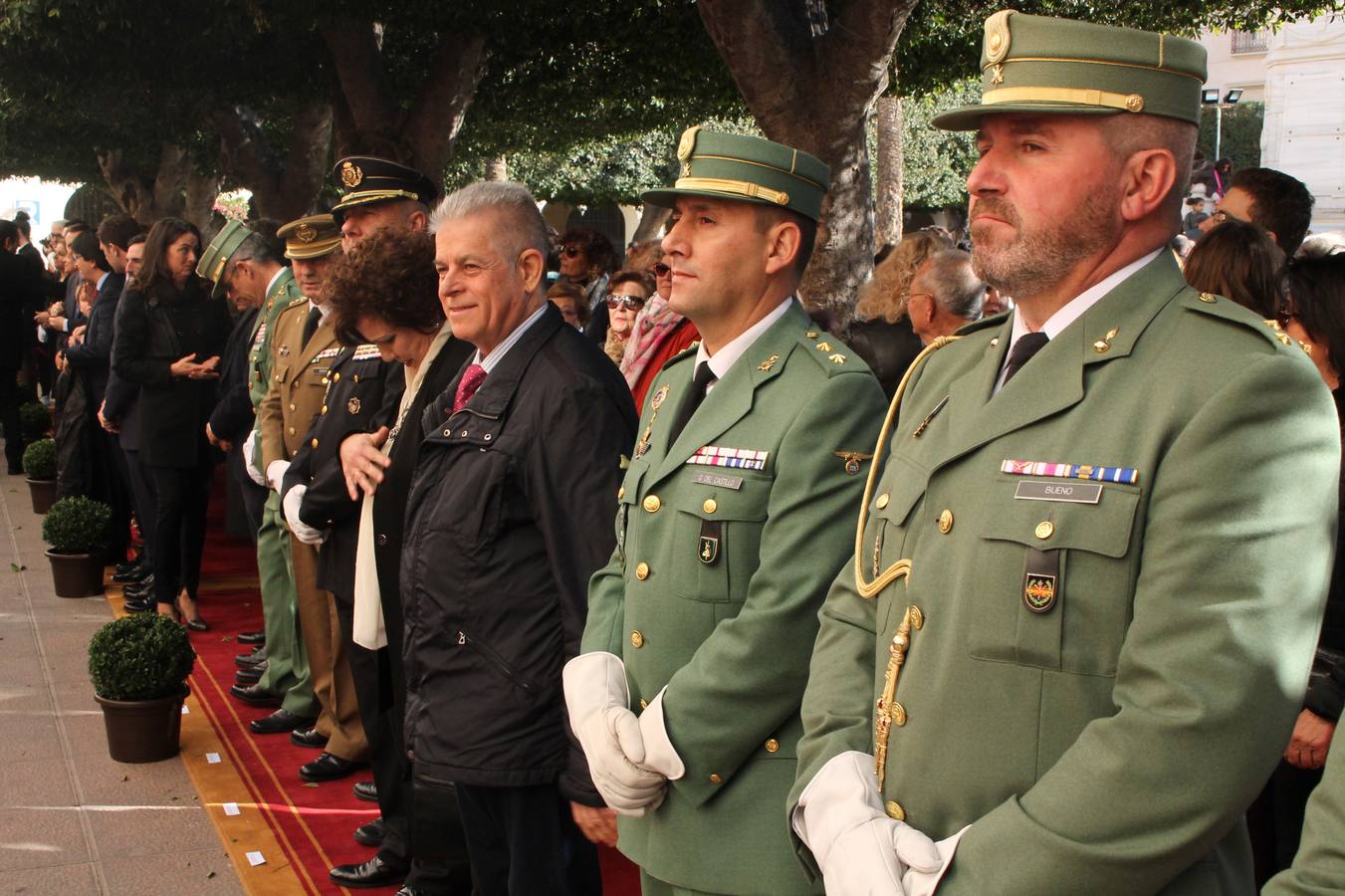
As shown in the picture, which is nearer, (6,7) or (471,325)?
(471,325)

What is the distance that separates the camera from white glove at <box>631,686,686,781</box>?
262cm

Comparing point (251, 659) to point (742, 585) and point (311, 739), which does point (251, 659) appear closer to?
point (311, 739)

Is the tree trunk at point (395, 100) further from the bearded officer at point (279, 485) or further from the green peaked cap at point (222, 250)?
the bearded officer at point (279, 485)

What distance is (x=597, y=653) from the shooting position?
2.89m

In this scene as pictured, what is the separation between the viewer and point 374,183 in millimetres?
5191

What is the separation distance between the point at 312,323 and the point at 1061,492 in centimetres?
464

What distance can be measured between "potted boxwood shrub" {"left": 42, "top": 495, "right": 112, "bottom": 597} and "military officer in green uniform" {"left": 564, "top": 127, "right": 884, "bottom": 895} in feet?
22.0

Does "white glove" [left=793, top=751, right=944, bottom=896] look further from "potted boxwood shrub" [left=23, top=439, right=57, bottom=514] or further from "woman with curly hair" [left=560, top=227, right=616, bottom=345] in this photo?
"potted boxwood shrub" [left=23, top=439, right=57, bottom=514]

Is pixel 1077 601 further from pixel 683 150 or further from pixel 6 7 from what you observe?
pixel 6 7

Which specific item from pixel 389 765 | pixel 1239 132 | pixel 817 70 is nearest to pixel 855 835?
pixel 389 765

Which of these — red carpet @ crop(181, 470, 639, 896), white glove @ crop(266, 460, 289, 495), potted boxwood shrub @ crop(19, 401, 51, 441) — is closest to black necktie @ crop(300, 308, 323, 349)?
white glove @ crop(266, 460, 289, 495)

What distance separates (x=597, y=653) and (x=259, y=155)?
51.3 feet

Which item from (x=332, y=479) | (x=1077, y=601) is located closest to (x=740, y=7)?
(x=332, y=479)

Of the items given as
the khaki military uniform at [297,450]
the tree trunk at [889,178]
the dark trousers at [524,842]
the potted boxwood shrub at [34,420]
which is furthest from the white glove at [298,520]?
the tree trunk at [889,178]
